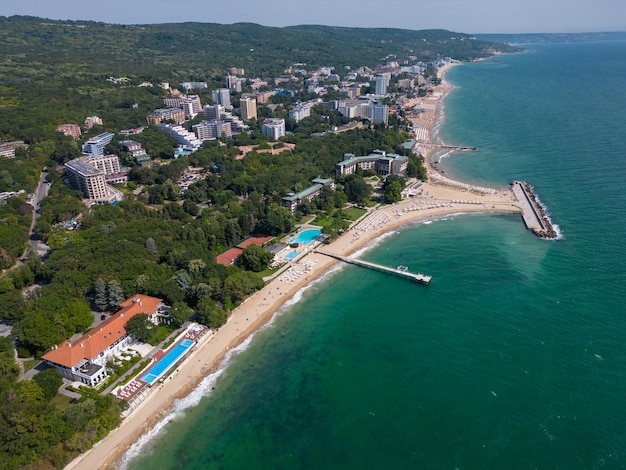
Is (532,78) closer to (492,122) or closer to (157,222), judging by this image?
(492,122)

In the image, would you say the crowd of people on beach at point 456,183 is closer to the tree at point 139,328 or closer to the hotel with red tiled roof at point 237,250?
the hotel with red tiled roof at point 237,250

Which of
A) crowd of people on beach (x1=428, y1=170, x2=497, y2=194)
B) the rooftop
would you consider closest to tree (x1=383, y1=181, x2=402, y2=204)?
crowd of people on beach (x1=428, y1=170, x2=497, y2=194)

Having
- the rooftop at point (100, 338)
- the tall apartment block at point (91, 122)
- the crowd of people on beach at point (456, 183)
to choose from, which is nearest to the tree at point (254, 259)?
the rooftop at point (100, 338)

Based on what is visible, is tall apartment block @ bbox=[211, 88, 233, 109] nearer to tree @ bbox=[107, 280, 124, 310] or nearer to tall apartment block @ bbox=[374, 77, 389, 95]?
tall apartment block @ bbox=[374, 77, 389, 95]

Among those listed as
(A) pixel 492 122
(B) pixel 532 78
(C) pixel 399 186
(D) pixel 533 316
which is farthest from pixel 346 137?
(B) pixel 532 78

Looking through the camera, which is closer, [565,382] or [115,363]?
[565,382]

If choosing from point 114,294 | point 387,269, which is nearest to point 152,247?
point 114,294
